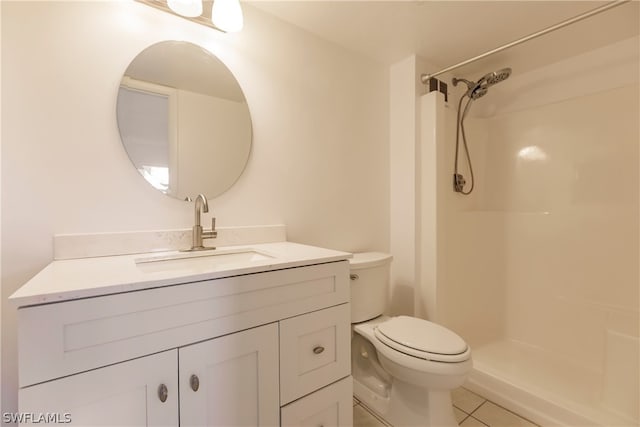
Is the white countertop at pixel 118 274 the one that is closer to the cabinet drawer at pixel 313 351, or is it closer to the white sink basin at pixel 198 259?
the white sink basin at pixel 198 259

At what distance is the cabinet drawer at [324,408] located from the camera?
2.98 feet

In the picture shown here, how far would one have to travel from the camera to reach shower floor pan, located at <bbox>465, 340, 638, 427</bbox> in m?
1.32

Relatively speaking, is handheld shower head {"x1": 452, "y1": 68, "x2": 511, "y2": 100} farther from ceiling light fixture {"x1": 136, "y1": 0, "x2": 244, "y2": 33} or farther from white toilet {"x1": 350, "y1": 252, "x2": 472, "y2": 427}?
ceiling light fixture {"x1": 136, "y1": 0, "x2": 244, "y2": 33}

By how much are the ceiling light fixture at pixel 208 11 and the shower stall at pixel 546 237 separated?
1231mm

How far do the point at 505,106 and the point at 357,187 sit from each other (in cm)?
141

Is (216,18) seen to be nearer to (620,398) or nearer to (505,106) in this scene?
(505,106)

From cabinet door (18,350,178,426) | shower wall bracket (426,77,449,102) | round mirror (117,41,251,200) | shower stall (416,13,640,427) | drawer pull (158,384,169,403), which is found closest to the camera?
cabinet door (18,350,178,426)

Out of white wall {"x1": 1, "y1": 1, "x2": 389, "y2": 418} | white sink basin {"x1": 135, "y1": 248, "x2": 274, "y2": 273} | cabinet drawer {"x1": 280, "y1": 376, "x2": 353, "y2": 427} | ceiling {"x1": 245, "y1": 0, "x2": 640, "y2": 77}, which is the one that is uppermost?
ceiling {"x1": 245, "y1": 0, "x2": 640, "y2": 77}

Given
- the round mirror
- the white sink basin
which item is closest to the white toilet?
the white sink basin

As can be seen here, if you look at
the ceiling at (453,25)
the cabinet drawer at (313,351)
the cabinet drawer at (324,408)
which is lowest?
the cabinet drawer at (324,408)

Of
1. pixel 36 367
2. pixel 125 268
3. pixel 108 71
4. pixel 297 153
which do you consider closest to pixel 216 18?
pixel 108 71

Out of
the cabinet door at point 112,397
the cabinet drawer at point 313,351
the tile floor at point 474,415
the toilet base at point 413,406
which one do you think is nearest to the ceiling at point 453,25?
the cabinet drawer at point 313,351

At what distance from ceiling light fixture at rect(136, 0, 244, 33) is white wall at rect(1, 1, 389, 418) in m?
0.06

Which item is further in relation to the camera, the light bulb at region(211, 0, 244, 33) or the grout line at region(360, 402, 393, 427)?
the grout line at region(360, 402, 393, 427)
